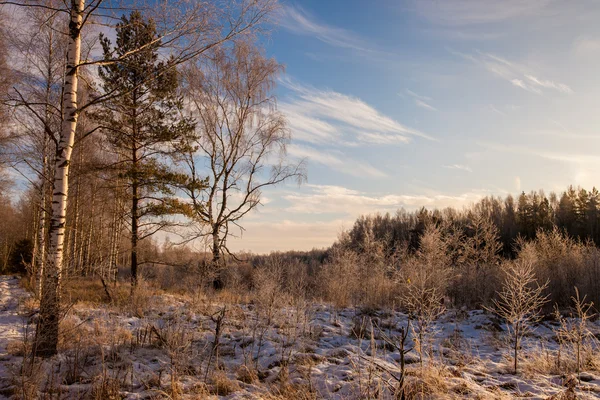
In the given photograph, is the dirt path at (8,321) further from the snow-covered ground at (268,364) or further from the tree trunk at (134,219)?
the tree trunk at (134,219)

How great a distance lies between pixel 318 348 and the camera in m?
7.41

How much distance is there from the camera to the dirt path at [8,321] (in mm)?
5556

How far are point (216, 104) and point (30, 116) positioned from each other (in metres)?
6.92

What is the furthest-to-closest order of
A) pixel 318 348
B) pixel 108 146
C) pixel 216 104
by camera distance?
1. pixel 216 104
2. pixel 108 146
3. pixel 318 348

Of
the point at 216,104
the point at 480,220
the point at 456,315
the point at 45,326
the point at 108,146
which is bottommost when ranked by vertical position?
the point at 456,315

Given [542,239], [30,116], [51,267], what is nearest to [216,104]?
[30,116]

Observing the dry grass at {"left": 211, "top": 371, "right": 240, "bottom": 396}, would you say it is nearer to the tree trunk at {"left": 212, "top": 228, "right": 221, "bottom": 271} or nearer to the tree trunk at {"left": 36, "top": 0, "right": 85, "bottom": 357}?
the tree trunk at {"left": 36, "top": 0, "right": 85, "bottom": 357}

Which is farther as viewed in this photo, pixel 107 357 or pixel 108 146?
pixel 108 146

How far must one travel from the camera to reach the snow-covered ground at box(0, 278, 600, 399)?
4715mm

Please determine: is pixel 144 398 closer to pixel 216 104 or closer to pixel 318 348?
pixel 318 348

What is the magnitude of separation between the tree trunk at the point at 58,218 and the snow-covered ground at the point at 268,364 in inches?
12.5

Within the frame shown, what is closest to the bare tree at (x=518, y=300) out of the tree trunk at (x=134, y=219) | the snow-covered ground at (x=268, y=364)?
the snow-covered ground at (x=268, y=364)

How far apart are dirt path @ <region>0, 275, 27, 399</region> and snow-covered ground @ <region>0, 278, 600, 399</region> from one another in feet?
0.13

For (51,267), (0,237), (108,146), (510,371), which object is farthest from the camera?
(0,237)
